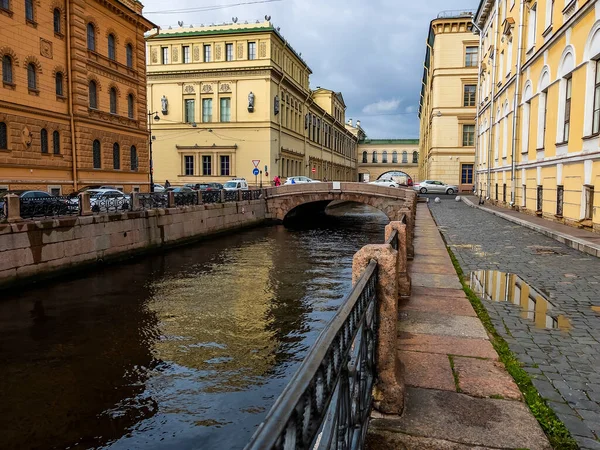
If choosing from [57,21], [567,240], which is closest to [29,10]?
[57,21]

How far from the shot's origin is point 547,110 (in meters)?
17.6

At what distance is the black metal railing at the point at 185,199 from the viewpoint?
63.3 ft

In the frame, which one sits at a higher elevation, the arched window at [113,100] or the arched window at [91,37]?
the arched window at [91,37]

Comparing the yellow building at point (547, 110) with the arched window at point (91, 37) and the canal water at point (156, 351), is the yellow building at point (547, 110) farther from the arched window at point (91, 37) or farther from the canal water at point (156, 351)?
the arched window at point (91, 37)

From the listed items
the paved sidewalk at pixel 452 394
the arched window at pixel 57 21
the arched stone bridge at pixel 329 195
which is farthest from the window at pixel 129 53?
the paved sidewalk at pixel 452 394

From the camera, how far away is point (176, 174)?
42250mm

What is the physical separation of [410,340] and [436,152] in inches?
1638

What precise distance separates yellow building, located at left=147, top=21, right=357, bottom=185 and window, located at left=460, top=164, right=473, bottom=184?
16.6 meters

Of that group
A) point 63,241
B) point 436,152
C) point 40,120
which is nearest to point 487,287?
point 63,241

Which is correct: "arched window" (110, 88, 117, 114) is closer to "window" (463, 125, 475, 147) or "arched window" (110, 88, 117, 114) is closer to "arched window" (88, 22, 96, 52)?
"arched window" (88, 22, 96, 52)

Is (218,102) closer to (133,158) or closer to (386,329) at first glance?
(133,158)

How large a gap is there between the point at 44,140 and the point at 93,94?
4474mm

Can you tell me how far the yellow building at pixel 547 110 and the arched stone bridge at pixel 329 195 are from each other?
19.4 feet

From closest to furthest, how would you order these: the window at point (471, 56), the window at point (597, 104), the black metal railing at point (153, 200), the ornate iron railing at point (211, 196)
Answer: the window at point (597, 104) → the black metal railing at point (153, 200) → the ornate iron railing at point (211, 196) → the window at point (471, 56)
